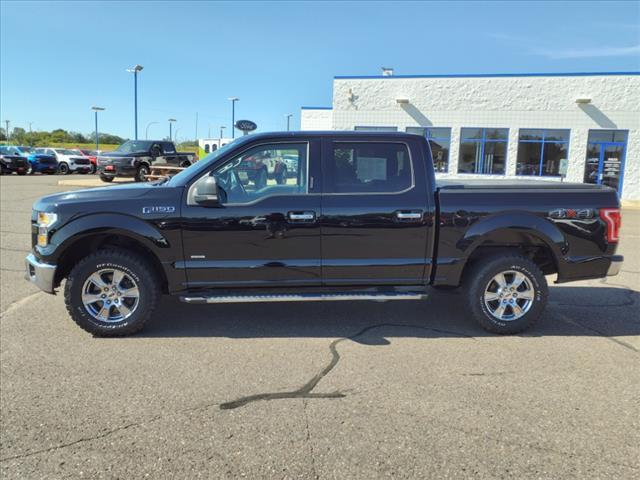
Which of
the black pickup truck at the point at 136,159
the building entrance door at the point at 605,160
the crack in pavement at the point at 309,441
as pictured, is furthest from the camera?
the black pickup truck at the point at 136,159

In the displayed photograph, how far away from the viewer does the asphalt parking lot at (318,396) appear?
283cm

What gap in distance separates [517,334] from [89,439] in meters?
3.84

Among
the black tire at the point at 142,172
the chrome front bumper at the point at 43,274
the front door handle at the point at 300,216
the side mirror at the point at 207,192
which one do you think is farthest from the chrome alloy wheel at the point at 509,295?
the black tire at the point at 142,172

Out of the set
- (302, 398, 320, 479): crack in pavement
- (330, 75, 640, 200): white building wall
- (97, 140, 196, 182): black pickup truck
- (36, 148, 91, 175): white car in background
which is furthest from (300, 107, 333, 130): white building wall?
(302, 398, 320, 479): crack in pavement

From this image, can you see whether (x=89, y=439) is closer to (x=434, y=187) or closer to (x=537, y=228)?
(x=434, y=187)

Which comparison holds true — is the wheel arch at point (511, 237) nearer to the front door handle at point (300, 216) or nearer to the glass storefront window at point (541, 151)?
the front door handle at point (300, 216)

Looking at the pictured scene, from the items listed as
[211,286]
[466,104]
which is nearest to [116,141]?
[466,104]

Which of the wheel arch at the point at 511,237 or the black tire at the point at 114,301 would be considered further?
the wheel arch at the point at 511,237

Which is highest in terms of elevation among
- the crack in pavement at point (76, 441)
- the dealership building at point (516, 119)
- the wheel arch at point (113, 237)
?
the dealership building at point (516, 119)

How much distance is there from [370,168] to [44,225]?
10.1 ft

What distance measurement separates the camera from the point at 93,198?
15.2ft

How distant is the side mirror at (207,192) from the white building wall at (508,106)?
68.0 ft

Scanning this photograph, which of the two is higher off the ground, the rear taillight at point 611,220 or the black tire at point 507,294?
the rear taillight at point 611,220

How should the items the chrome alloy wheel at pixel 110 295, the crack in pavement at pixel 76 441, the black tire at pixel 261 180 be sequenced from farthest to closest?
the black tire at pixel 261 180 < the chrome alloy wheel at pixel 110 295 < the crack in pavement at pixel 76 441
